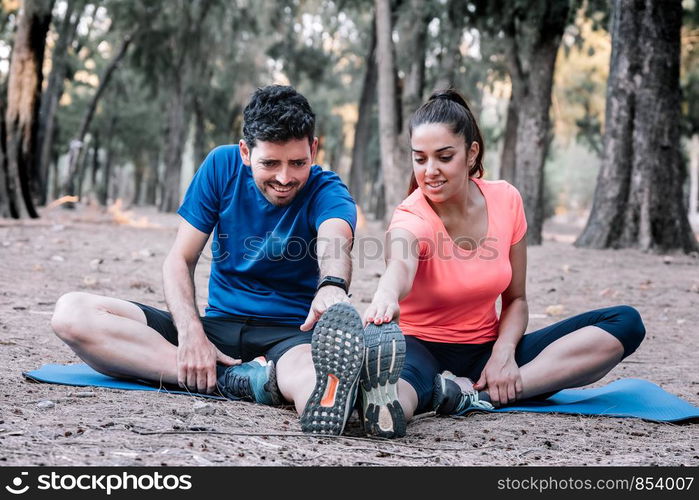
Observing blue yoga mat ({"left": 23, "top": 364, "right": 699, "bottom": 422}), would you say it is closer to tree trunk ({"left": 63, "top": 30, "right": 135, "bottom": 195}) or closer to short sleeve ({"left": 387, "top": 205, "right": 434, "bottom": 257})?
short sleeve ({"left": 387, "top": 205, "right": 434, "bottom": 257})

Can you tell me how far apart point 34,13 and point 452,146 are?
1136 centimetres

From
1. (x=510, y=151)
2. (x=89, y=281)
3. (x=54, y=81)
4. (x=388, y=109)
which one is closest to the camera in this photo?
(x=89, y=281)

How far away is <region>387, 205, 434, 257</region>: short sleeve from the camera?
355 centimetres

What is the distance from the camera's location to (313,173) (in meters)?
3.97

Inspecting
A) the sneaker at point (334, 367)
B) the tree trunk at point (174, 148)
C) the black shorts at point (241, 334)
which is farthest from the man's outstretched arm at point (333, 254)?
the tree trunk at point (174, 148)

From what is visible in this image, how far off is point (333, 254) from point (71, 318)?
1.21 metres

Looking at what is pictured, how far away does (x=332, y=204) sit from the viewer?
3.82 meters

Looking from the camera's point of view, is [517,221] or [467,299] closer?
[467,299]

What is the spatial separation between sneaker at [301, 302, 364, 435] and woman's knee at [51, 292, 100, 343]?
4.04 feet

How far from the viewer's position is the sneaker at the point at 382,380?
10.0 ft

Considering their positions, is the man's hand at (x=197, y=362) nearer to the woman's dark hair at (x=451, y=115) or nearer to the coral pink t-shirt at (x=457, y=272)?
the coral pink t-shirt at (x=457, y=272)

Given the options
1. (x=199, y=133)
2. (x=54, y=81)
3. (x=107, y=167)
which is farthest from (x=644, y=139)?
(x=107, y=167)

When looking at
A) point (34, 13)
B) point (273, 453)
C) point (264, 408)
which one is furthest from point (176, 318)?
point (34, 13)

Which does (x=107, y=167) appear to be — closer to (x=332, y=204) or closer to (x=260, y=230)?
(x=260, y=230)
